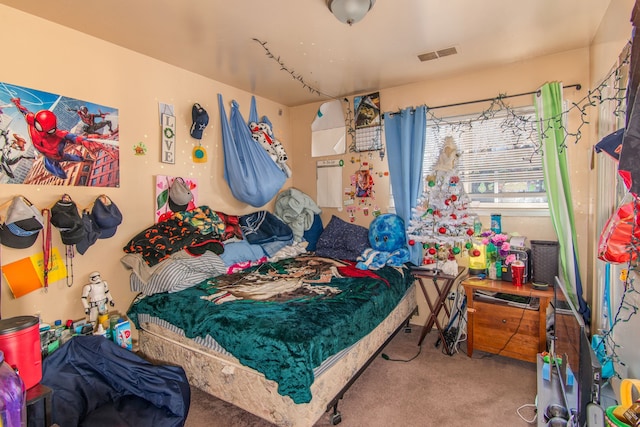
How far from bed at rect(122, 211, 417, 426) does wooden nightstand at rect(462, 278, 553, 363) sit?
60 cm

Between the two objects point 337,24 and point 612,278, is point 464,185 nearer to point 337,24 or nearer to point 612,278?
point 612,278

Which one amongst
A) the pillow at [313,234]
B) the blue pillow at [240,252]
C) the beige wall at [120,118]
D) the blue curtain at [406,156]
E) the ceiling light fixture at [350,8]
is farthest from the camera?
the pillow at [313,234]

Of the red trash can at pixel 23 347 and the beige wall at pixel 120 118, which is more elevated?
the beige wall at pixel 120 118

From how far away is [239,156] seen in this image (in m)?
3.26

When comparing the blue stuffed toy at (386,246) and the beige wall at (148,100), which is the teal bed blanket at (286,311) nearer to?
the blue stuffed toy at (386,246)

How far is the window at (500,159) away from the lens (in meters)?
2.84

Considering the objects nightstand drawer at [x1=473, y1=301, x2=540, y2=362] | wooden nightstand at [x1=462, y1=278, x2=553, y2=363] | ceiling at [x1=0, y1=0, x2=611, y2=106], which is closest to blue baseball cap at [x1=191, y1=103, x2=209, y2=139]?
ceiling at [x1=0, y1=0, x2=611, y2=106]

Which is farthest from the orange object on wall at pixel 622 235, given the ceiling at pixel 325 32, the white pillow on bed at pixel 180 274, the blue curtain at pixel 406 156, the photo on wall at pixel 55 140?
the photo on wall at pixel 55 140

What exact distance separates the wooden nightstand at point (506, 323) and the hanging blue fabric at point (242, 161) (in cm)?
211

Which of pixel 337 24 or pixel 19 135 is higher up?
pixel 337 24

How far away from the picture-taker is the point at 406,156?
3238 mm

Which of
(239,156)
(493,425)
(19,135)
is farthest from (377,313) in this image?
(19,135)

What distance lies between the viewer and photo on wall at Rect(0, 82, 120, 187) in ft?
6.65

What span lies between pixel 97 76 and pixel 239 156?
127 cm
